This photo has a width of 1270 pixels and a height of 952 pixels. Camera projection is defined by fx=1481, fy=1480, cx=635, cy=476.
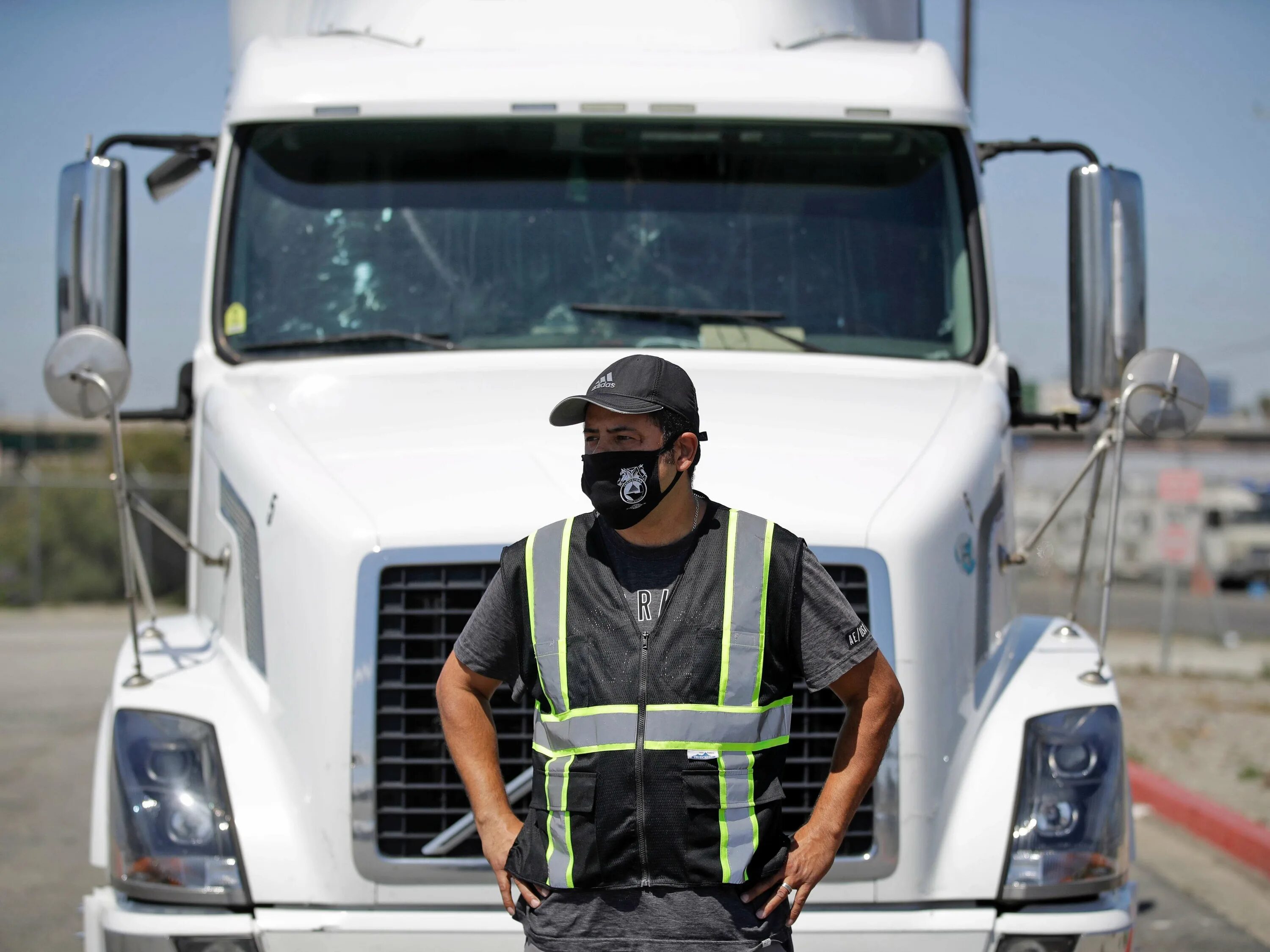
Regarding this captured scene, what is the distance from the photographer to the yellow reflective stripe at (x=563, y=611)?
264 cm

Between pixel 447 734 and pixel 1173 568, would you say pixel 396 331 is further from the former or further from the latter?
pixel 1173 568

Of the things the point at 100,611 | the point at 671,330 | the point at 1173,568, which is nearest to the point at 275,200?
the point at 671,330

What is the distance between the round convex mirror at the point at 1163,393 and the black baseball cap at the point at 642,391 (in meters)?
1.77

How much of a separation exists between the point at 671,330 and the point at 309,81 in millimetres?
1353

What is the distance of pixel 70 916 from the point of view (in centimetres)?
601

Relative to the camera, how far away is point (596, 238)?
14.5 feet

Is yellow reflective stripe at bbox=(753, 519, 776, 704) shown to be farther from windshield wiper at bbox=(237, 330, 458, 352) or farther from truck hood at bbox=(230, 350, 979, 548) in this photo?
windshield wiper at bbox=(237, 330, 458, 352)

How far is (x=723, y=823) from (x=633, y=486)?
2.01ft

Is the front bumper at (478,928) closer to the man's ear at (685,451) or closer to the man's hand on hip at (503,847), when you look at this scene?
the man's hand on hip at (503,847)

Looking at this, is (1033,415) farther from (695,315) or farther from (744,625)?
(744,625)

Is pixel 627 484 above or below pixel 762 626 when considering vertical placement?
above

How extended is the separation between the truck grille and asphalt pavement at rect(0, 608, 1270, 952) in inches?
105

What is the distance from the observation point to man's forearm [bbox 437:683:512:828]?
2.79 meters

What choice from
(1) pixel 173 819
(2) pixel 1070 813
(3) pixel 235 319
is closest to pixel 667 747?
(2) pixel 1070 813
